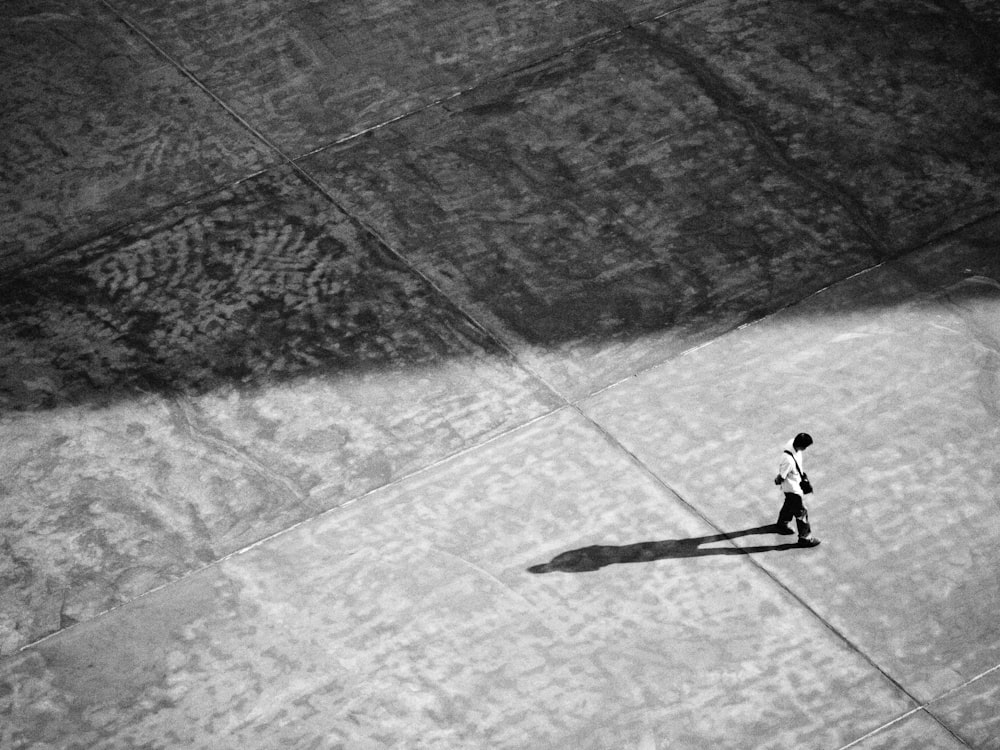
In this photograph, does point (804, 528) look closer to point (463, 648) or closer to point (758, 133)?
point (463, 648)

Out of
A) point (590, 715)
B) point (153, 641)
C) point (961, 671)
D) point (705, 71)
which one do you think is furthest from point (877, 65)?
point (153, 641)

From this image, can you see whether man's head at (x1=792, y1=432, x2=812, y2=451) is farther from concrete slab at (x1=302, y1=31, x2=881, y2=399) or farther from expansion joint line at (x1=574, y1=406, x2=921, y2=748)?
concrete slab at (x1=302, y1=31, x2=881, y2=399)

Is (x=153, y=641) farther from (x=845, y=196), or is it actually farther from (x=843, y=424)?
(x=845, y=196)

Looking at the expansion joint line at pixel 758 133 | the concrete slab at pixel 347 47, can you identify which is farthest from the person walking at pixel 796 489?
the concrete slab at pixel 347 47

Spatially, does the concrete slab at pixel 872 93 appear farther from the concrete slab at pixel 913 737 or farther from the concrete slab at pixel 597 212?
the concrete slab at pixel 913 737

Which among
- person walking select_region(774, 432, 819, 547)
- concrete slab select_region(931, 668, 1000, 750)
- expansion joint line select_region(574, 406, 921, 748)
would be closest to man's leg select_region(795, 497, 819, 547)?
person walking select_region(774, 432, 819, 547)

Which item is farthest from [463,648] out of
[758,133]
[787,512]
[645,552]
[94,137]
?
[94,137]
